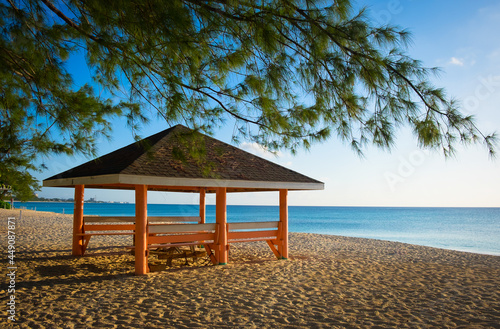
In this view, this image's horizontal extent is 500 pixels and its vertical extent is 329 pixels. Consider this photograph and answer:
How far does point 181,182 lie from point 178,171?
0.30 m

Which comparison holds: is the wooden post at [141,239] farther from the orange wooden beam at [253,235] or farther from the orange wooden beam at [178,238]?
the orange wooden beam at [253,235]

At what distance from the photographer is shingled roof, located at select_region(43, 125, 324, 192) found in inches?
268

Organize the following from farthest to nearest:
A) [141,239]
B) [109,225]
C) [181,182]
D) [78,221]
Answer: [109,225], [78,221], [181,182], [141,239]

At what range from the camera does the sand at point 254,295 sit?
4.53 m

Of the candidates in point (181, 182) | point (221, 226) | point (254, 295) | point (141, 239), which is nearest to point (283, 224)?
point (221, 226)

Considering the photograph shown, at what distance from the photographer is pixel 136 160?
7336 millimetres

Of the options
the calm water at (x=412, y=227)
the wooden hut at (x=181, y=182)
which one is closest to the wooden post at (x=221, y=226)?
the wooden hut at (x=181, y=182)

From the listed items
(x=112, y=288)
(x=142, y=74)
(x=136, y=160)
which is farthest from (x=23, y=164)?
(x=142, y=74)

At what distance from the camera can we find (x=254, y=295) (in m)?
5.71

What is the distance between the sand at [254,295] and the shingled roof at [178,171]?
1.84 m

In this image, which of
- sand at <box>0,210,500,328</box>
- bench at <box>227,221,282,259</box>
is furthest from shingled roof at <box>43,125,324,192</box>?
sand at <box>0,210,500,328</box>

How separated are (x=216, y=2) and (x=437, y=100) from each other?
301cm

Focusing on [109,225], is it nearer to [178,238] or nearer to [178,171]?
[178,238]

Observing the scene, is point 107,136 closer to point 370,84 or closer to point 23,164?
point 23,164
